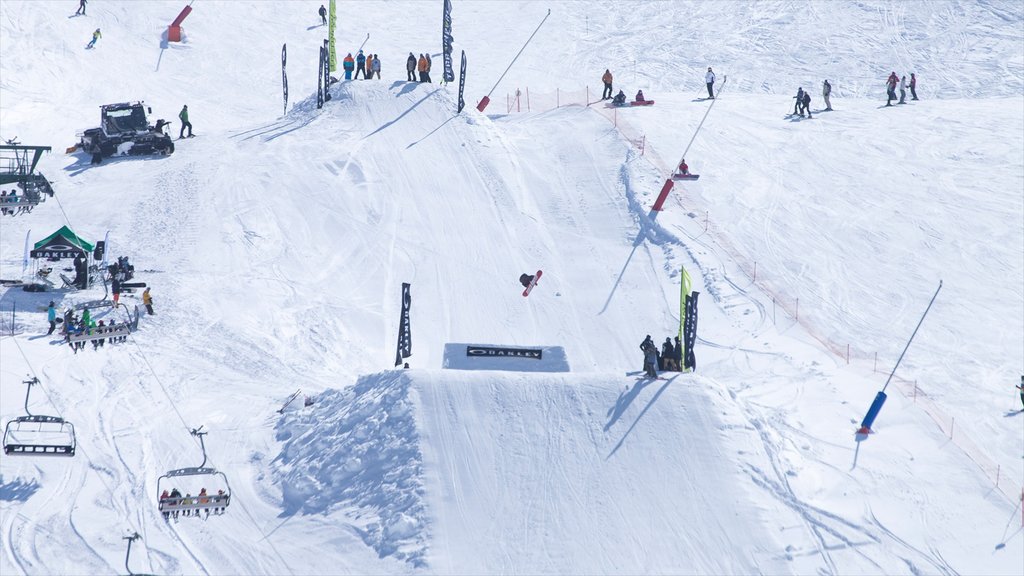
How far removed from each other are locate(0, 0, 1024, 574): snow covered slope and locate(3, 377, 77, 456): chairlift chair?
376mm

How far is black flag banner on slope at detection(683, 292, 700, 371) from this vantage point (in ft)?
89.1

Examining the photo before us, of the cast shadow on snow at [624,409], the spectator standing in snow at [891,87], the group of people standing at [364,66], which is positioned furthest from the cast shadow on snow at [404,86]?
the cast shadow on snow at [624,409]

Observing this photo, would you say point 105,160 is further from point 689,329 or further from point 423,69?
point 689,329

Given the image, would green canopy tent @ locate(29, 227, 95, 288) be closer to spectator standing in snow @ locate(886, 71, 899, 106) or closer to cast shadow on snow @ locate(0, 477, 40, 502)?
cast shadow on snow @ locate(0, 477, 40, 502)

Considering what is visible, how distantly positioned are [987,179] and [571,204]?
11.2m

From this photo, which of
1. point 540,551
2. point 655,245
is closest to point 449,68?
point 655,245

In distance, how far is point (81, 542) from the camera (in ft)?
74.9

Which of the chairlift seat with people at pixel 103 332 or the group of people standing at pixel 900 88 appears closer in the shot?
the chairlift seat with people at pixel 103 332

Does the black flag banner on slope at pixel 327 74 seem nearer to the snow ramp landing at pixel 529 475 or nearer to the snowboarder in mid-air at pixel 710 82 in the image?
the snowboarder in mid-air at pixel 710 82

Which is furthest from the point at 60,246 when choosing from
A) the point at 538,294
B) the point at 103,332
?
the point at 538,294

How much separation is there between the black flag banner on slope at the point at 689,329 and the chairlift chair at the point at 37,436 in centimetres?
1104

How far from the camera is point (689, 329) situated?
27.2 metres

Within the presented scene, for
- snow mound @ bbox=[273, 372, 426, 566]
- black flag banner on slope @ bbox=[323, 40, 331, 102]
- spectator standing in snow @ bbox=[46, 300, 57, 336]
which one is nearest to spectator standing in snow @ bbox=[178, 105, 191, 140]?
black flag banner on slope @ bbox=[323, 40, 331, 102]

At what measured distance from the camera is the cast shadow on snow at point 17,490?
78.1 feet
